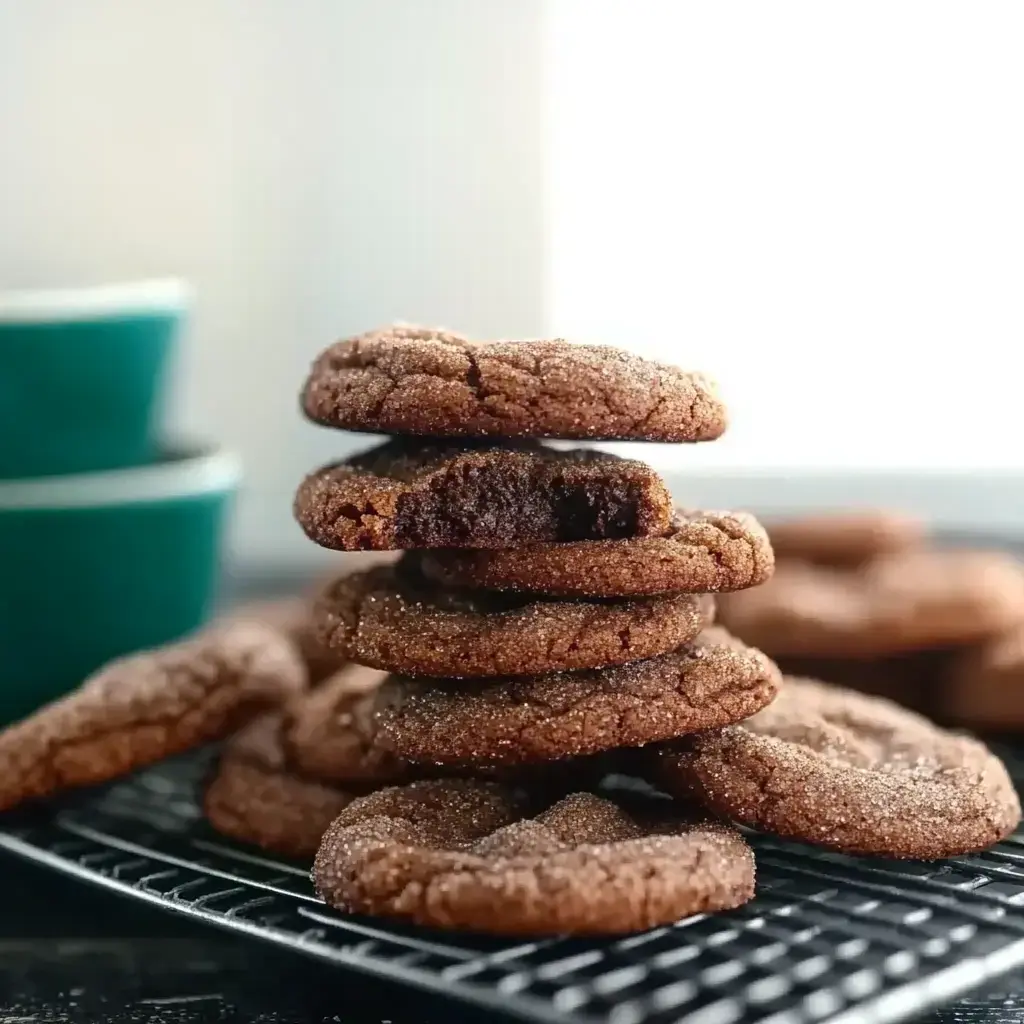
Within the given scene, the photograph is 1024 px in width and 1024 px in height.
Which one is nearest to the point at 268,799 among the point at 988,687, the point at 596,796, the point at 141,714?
the point at 141,714

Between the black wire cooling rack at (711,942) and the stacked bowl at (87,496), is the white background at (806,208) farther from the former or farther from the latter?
the black wire cooling rack at (711,942)

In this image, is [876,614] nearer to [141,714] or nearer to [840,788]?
[840,788]

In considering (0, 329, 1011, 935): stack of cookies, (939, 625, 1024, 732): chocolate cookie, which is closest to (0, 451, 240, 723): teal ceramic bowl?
(0, 329, 1011, 935): stack of cookies

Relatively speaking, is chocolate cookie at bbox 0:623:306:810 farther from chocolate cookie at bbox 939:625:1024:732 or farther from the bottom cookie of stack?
chocolate cookie at bbox 939:625:1024:732

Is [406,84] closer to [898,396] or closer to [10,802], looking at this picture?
[898,396]

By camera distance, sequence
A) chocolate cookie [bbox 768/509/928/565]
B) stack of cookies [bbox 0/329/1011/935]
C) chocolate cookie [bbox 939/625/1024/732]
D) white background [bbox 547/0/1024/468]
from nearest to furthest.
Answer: stack of cookies [bbox 0/329/1011/935] < chocolate cookie [bbox 939/625/1024/732] < chocolate cookie [bbox 768/509/928/565] < white background [bbox 547/0/1024/468]

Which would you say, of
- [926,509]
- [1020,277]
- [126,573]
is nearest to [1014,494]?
[926,509]
